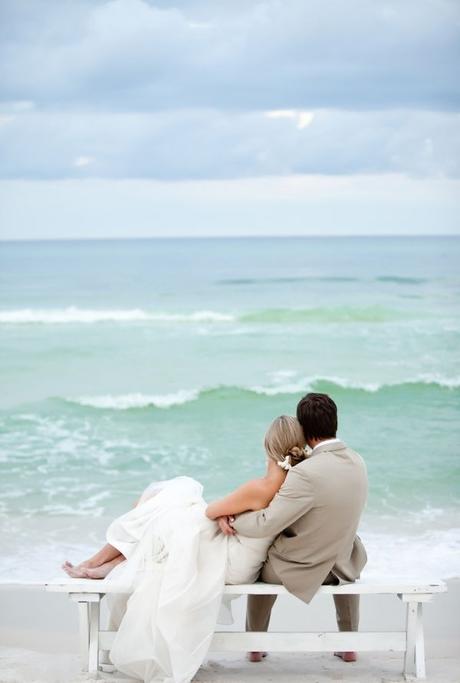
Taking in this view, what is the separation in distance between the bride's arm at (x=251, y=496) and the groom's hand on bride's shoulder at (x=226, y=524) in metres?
0.02

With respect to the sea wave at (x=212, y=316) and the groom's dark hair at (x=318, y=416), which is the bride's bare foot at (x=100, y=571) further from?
the sea wave at (x=212, y=316)

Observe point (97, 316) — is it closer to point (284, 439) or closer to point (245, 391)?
point (245, 391)

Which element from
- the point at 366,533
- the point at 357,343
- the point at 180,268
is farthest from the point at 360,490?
the point at 180,268

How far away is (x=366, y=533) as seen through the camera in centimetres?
552

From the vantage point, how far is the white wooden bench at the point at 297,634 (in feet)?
9.29

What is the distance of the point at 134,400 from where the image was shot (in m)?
10.8

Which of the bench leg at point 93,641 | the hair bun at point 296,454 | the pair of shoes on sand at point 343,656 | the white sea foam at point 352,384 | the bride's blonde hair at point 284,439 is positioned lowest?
the pair of shoes on sand at point 343,656

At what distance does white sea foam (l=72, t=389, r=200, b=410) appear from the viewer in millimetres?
10633

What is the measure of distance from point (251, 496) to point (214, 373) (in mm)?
10372

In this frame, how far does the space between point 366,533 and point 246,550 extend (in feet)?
9.02

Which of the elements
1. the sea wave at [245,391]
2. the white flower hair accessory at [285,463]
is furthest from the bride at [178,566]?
the sea wave at [245,391]

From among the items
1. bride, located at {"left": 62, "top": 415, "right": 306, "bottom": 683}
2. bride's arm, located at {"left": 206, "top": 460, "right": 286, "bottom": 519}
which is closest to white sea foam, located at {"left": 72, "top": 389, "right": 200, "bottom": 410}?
bride, located at {"left": 62, "top": 415, "right": 306, "bottom": 683}

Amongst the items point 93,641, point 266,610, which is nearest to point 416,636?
point 266,610

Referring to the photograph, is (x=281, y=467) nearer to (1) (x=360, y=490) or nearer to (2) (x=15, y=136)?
(1) (x=360, y=490)
